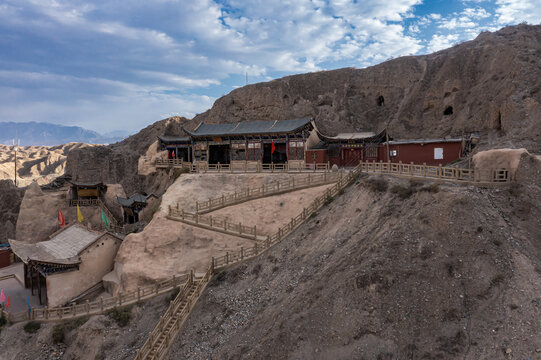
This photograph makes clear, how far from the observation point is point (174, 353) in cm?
1727

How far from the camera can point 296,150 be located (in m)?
37.2

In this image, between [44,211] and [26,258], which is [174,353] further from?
[44,211]

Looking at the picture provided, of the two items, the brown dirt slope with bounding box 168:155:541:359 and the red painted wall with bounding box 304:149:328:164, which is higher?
the red painted wall with bounding box 304:149:328:164

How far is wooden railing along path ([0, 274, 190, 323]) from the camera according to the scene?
879 inches

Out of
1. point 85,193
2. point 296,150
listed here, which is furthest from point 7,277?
point 296,150

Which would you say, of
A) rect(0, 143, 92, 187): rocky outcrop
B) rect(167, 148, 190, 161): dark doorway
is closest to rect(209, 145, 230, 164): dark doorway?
rect(167, 148, 190, 161): dark doorway

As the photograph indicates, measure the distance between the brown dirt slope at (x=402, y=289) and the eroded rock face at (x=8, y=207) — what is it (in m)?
37.7

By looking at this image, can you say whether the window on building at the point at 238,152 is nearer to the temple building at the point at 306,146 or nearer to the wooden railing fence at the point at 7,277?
the temple building at the point at 306,146

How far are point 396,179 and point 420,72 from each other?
3938cm

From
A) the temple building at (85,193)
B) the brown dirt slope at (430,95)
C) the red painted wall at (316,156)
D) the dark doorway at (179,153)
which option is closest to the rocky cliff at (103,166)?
the temple building at (85,193)

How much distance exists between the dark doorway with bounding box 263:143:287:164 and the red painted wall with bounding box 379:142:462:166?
11.8 meters

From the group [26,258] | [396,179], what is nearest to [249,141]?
[396,179]

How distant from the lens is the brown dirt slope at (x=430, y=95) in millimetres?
36312

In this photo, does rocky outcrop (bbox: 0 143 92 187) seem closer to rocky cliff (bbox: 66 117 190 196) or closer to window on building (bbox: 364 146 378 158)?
rocky cliff (bbox: 66 117 190 196)
